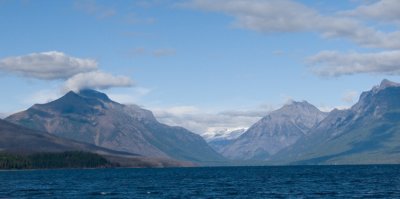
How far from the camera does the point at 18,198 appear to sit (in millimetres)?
164375

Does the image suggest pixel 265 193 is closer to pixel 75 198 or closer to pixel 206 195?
pixel 206 195

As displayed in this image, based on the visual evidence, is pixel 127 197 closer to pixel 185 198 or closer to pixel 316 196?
pixel 185 198

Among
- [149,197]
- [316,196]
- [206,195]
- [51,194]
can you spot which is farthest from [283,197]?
[51,194]

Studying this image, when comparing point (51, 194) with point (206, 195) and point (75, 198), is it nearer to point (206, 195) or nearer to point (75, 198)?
point (75, 198)

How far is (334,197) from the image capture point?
160000mm

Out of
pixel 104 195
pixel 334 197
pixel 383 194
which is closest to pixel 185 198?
pixel 104 195

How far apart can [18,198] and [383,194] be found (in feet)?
304

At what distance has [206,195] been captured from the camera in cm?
17412

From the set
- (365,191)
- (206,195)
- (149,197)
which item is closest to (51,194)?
(149,197)

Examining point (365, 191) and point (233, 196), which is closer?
point (233, 196)

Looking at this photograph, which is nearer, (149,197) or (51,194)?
(149,197)

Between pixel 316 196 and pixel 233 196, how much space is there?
21012 millimetres

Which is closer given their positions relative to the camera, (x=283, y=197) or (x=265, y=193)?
(x=283, y=197)

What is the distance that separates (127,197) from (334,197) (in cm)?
5249
